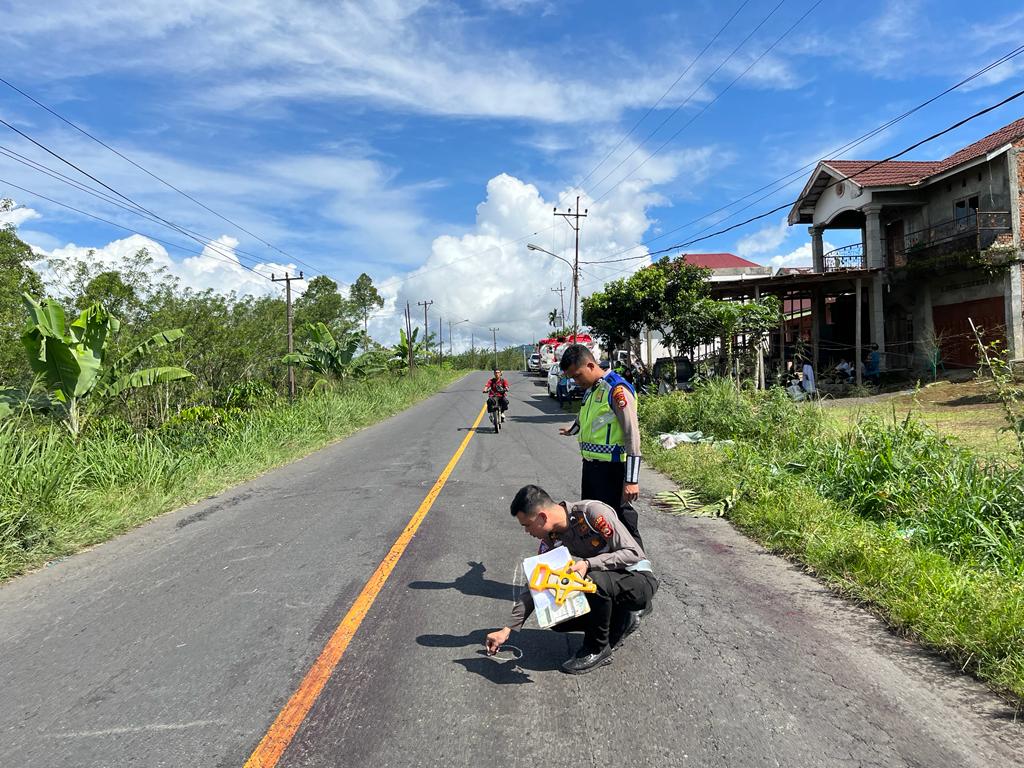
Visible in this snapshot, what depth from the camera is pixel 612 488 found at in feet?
14.8

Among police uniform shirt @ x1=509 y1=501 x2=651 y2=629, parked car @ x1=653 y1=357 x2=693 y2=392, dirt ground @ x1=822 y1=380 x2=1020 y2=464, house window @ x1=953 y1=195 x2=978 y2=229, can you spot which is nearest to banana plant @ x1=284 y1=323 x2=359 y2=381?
parked car @ x1=653 y1=357 x2=693 y2=392

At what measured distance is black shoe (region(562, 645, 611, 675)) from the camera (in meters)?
3.59

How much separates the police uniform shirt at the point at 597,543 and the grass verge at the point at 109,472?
4.91 meters

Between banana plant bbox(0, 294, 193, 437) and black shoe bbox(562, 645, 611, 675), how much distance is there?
31.0 ft

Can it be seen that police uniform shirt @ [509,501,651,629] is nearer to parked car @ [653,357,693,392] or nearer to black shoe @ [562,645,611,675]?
black shoe @ [562,645,611,675]

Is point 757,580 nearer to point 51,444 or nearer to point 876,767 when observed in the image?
point 876,767

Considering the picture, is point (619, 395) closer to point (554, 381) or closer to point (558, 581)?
point (558, 581)

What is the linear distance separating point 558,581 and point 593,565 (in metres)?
0.29

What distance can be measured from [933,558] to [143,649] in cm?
535

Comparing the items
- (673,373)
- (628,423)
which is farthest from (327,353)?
(628,423)

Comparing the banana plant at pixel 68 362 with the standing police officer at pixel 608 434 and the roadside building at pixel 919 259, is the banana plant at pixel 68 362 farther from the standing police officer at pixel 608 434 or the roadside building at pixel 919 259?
the roadside building at pixel 919 259

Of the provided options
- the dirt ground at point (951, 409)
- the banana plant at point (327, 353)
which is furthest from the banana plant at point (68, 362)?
the banana plant at point (327, 353)

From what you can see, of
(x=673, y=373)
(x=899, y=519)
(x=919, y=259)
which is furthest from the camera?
(x=919, y=259)

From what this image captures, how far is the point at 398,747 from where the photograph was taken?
2.91 metres
